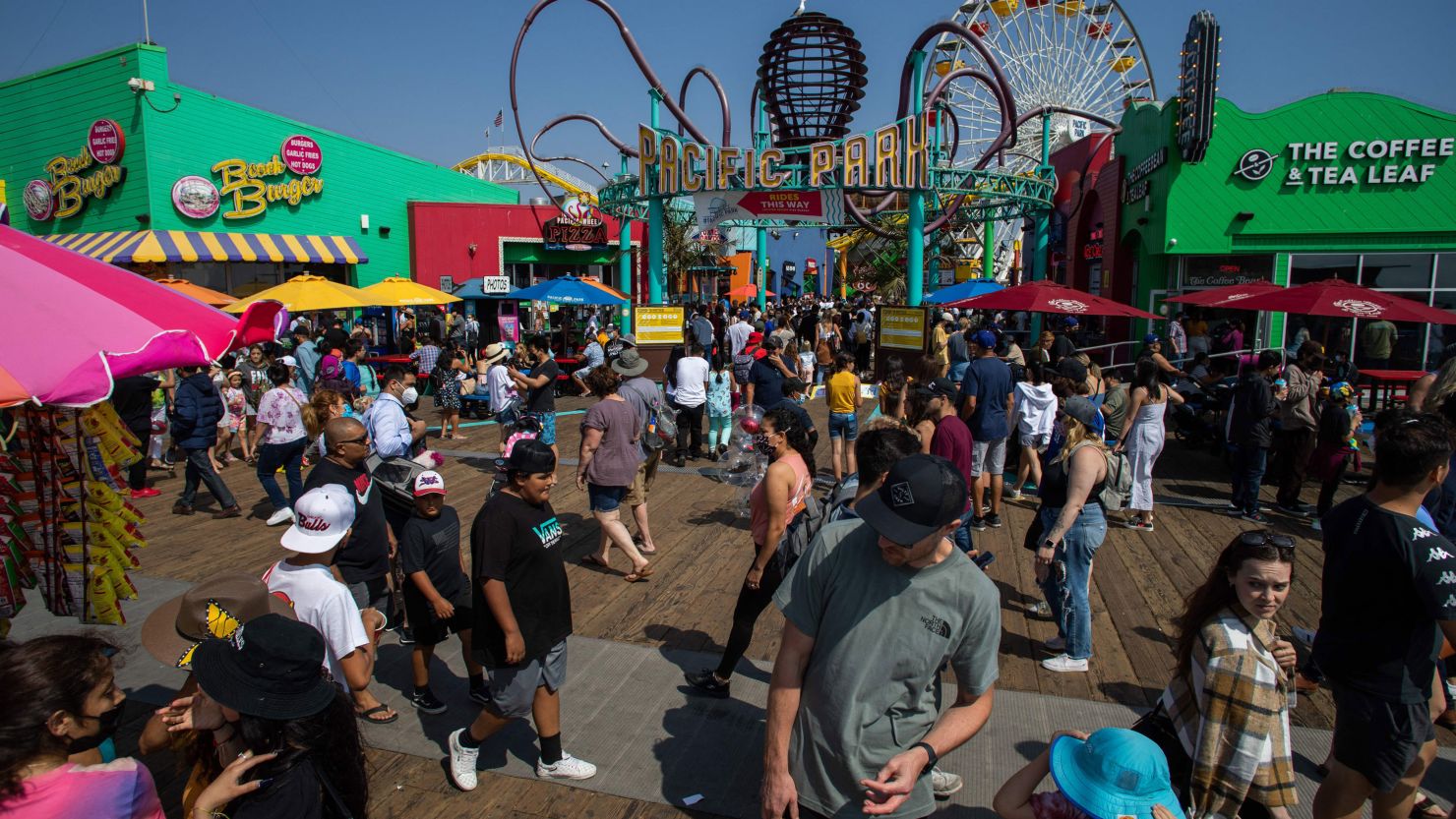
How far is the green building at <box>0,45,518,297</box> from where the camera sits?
19.3 metres

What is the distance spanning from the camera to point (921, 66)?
13898 mm

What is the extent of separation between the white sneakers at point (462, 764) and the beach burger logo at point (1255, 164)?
54.4ft

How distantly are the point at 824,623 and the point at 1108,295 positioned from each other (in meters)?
21.0

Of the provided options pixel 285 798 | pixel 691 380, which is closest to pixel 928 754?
pixel 285 798

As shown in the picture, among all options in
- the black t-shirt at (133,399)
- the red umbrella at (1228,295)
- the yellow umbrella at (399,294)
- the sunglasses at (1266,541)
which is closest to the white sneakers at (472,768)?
the sunglasses at (1266,541)

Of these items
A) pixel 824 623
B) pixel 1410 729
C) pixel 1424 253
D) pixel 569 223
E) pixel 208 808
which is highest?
pixel 569 223

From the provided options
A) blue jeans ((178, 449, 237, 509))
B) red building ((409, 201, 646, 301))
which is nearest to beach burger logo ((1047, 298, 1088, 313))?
blue jeans ((178, 449, 237, 509))

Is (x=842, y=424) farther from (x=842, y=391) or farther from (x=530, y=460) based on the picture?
(x=530, y=460)

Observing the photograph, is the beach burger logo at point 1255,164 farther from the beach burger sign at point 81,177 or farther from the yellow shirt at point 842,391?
the beach burger sign at point 81,177

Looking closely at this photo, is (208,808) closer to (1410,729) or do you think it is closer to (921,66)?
(1410,729)

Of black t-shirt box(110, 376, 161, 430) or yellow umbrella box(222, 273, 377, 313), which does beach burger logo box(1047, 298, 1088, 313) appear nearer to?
black t-shirt box(110, 376, 161, 430)

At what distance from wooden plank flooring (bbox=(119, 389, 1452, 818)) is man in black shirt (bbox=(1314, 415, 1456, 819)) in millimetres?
1627

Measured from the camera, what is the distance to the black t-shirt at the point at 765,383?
955 cm

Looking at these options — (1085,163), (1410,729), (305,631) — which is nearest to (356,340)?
(305,631)
